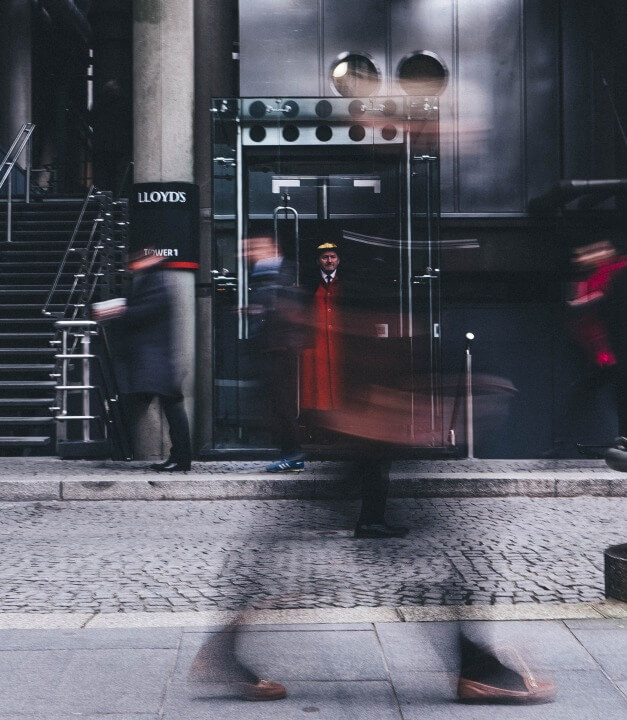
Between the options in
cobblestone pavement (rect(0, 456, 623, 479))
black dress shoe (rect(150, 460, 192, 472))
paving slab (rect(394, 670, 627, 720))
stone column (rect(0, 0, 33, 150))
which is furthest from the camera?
stone column (rect(0, 0, 33, 150))

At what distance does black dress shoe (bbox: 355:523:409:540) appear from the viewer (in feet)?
21.1

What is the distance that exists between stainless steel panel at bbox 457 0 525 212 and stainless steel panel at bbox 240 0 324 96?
6.09ft

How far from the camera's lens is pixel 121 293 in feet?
42.5

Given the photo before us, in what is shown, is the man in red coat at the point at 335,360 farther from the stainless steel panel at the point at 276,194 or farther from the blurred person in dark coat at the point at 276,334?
the stainless steel panel at the point at 276,194

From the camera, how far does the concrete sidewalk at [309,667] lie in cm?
338

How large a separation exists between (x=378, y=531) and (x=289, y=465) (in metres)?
2.99

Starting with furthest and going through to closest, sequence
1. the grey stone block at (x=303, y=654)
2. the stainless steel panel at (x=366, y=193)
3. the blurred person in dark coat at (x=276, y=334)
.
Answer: the stainless steel panel at (x=366, y=193) → the blurred person in dark coat at (x=276, y=334) → the grey stone block at (x=303, y=654)

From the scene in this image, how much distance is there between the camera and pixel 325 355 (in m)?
4.11

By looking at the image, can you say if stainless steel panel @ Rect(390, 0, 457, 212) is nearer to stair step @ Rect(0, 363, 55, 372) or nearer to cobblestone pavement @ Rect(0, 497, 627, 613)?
stair step @ Rect(0, 363, 55, 372)

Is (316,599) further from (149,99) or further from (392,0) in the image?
(392,0)

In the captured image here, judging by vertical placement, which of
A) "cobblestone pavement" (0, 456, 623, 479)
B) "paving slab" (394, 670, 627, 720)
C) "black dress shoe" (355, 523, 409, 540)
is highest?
"cobblestone pavement" (0, 456, 623, 479)

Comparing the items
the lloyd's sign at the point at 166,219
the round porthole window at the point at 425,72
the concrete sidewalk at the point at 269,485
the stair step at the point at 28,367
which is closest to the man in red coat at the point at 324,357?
the concrete sidewalk at the point at 269,485

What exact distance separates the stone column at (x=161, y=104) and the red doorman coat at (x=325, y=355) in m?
6.48

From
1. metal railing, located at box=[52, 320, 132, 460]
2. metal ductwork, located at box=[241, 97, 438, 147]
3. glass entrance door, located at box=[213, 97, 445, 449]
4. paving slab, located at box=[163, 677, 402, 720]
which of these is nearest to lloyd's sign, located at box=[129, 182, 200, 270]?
glass entrance door, located at box=[213, 97, 445, 449]
